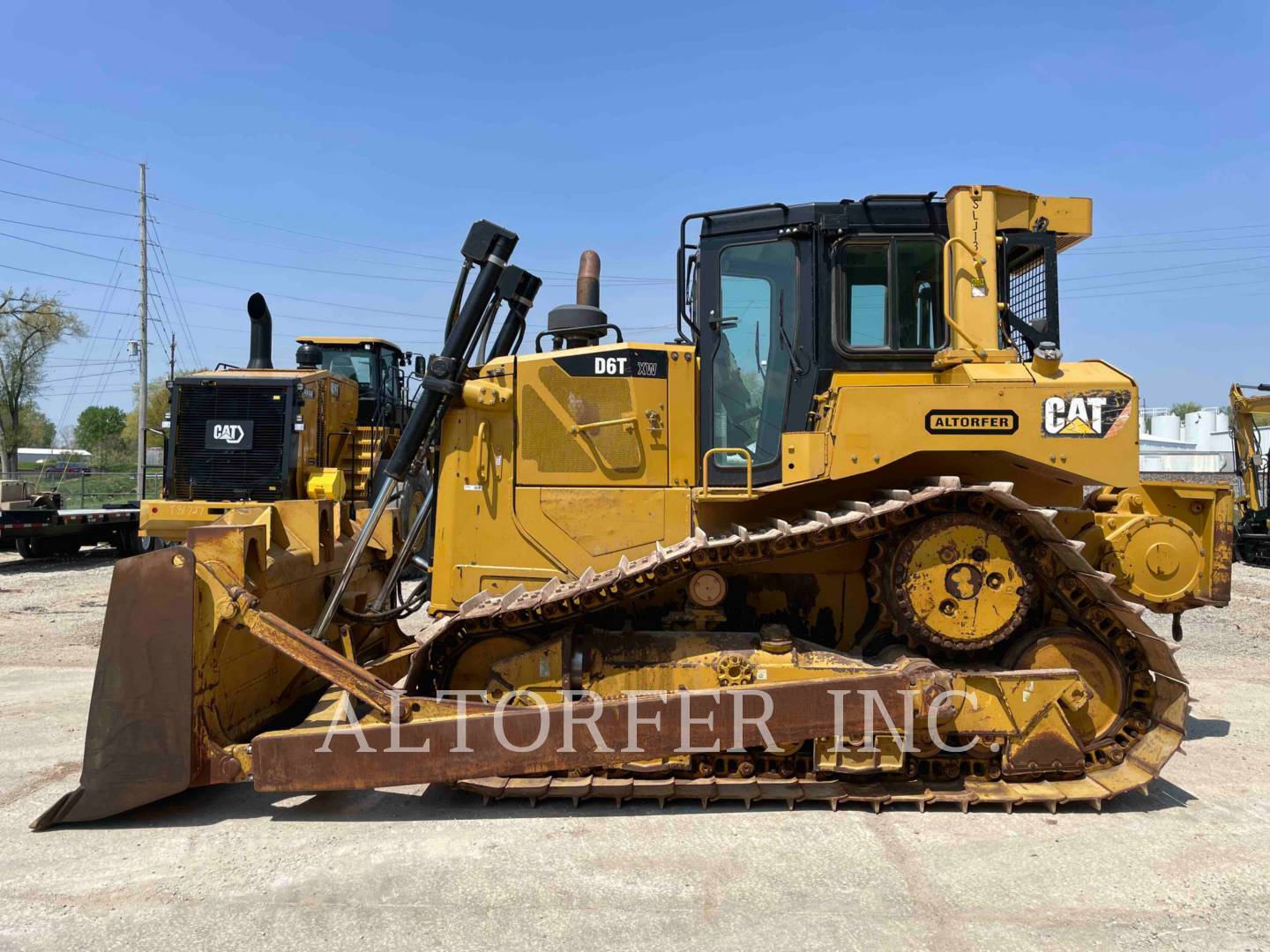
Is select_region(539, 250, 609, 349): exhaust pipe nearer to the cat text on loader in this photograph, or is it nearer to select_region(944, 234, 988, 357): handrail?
select_region(944, 234, 988, 357): handrail

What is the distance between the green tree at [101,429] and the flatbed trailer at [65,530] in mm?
50981

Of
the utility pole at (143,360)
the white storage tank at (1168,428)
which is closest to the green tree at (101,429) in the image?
the utility pole at (143,360)

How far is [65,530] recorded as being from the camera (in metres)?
15.2

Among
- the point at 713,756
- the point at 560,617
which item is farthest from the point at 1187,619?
the point at 560,617

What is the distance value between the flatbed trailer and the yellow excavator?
21.1 meters

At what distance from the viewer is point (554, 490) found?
17.9ft

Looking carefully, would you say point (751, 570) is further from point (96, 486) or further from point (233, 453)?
point (96, 486)

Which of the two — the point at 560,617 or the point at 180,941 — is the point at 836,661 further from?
the point at 180,941

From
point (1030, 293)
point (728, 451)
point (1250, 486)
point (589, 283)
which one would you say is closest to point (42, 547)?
point (589, 283)

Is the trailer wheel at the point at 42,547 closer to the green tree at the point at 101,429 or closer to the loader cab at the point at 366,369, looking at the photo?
the loader cab at the point at 366,369

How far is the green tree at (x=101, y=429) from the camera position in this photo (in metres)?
64.3

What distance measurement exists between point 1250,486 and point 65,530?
904 inches

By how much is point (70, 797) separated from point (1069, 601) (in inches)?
215

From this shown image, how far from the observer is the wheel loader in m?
4.38
